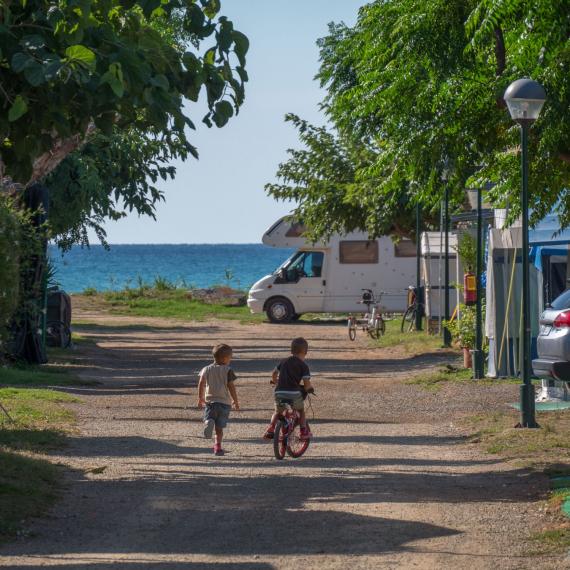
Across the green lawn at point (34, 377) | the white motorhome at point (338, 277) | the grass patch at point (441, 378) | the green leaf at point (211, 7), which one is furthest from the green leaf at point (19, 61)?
the white motorhome at point (338, 277)

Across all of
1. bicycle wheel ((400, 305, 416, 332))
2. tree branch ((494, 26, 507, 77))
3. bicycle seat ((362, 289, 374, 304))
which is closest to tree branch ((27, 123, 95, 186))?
tree branch ((494, 26, 507, 77))

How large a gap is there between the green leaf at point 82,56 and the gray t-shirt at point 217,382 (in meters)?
4.52

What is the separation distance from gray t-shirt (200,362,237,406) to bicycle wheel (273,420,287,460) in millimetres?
606

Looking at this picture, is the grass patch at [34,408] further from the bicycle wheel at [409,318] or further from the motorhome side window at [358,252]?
the motorhome side window at [358,252]

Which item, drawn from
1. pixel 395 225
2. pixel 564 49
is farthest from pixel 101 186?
pixel 564 49

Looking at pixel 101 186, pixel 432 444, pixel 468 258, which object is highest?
pixel 101 186

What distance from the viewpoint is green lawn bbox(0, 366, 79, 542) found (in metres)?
9.12

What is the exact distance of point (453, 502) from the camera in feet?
31.4

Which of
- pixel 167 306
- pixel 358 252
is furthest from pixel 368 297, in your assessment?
pixel 167 306

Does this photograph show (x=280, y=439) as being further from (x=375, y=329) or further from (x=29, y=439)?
(x=375, y=329)

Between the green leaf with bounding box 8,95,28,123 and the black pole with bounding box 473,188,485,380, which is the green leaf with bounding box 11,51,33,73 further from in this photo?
the black pole with bounding box 473,188,485,380

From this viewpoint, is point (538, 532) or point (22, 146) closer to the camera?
point (538, 532)

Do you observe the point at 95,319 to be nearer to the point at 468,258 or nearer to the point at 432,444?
the point at 468,258

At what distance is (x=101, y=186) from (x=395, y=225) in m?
8.07
